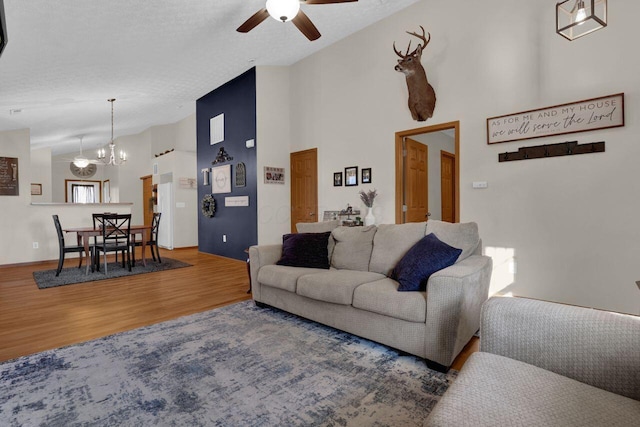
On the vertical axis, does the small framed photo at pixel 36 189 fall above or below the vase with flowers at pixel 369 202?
above

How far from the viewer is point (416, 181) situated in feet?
16.8

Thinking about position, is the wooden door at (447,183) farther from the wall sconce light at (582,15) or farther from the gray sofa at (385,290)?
the gray sofa at (385,290)

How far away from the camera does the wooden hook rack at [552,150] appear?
316 cm

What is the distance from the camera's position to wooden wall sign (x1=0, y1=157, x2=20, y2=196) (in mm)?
5871

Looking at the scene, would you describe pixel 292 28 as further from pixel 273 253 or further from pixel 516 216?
pixel 516 216

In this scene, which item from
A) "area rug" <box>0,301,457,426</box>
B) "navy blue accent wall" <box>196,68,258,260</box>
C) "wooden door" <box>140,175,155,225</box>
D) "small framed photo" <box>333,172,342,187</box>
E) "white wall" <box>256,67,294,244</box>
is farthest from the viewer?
"wooden door" <box>140,175,155,225</box>

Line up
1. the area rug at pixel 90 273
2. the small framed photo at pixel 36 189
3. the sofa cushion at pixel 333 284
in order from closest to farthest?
the sofa cushion at pixel 333 284, the area rug at pixel 90 273, the small framed photo at pixel 36 189

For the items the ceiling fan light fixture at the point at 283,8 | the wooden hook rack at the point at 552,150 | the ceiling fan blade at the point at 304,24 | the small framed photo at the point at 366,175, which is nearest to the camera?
the ceiling fan light fixture at the point at 283,8

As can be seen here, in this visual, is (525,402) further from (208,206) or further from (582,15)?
(208,206)

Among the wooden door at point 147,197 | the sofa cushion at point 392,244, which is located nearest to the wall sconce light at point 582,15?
the sofa cushion at point 392,244

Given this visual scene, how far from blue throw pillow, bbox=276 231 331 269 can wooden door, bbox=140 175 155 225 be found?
7874 mm

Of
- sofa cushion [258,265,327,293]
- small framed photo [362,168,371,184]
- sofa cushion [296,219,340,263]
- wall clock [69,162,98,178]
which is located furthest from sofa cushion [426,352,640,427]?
wall clock [69,162,98,178]

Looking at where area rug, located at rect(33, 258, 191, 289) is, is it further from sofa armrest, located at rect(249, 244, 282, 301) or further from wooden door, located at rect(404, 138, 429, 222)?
wooden door, located at rect(404, 138, 429, 222)

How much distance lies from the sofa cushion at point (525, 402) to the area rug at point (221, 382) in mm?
657
